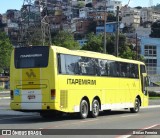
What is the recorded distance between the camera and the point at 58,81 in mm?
20188

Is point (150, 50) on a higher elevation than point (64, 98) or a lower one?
higher

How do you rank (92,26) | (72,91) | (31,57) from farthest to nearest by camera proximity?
1. (92,26)
2. (72,91)
3. (31,57)

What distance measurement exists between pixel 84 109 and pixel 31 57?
11.3 feet

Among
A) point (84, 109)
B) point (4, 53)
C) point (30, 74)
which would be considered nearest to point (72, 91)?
point (84, 109)

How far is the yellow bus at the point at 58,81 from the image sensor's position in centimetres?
2019

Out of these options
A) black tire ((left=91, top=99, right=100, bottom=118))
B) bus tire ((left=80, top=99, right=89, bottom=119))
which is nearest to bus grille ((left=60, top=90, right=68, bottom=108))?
bus tire ((left=80, top=99, right=89, bottom=119))

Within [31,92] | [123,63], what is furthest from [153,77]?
[31,92]

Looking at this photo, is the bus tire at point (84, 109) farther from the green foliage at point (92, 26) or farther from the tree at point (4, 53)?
the green foliage at point (92, 26)

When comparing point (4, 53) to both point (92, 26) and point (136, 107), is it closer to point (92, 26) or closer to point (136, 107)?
point (136, 107)

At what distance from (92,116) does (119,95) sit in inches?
147

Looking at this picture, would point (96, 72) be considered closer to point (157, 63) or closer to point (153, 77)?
point (153, 77)

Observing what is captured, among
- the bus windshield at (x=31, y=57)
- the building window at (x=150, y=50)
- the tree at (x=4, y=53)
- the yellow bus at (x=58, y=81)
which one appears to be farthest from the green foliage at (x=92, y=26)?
the bus windshield at (x=31, y=57)

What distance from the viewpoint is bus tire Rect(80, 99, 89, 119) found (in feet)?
71.2

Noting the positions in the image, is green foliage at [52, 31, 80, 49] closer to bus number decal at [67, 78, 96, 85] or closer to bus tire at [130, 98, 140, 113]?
bus tire at [130, 98, 140, 113]
